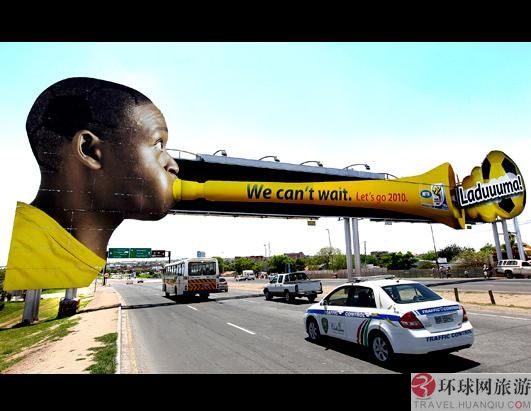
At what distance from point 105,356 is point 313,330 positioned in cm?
568

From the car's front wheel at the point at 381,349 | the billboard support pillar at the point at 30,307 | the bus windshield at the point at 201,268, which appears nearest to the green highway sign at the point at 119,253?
the billboard support pillar at the point at 30,307

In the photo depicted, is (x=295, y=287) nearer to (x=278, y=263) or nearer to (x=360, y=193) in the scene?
(x=360, y=193)

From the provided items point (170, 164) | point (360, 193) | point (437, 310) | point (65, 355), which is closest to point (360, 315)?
point (437, 310)

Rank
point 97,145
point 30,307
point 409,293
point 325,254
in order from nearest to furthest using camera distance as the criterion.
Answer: point 409,293
point 97,145
point 30,307
point 325,254

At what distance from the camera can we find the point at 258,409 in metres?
4.44

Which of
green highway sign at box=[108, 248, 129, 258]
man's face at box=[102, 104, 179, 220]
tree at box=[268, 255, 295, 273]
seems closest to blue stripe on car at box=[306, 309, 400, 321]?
man's face at box=[102, 104, 179, 220]

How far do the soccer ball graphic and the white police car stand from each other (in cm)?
3026

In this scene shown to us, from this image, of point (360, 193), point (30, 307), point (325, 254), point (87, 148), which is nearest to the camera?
point (87, 148)

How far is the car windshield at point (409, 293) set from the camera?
6387mm

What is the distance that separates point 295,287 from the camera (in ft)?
64.1
